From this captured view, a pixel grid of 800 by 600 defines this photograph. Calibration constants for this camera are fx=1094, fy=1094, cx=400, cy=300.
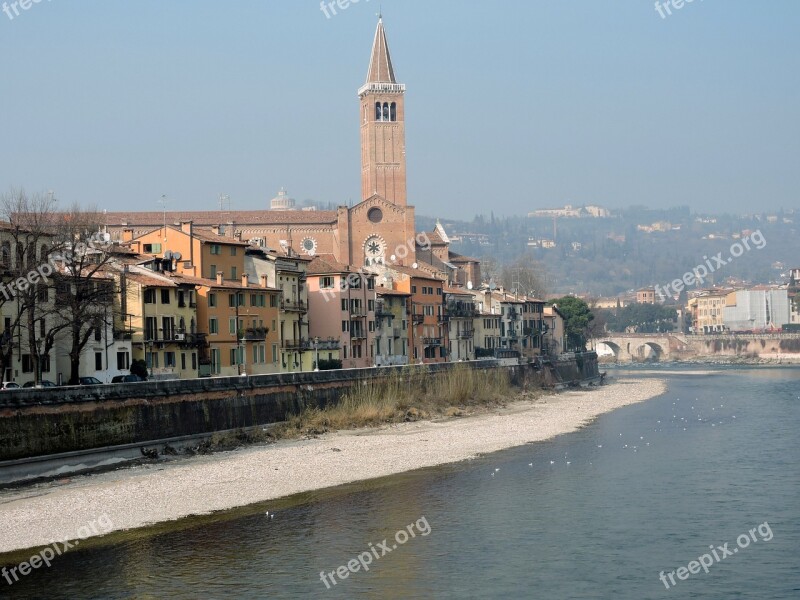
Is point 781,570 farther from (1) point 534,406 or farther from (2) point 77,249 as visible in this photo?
(1) point 534,406

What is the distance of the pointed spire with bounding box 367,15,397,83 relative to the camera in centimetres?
13688

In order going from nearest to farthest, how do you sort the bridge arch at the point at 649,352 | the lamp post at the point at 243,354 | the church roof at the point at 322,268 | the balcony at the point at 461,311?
the lamp post at the point at 243,354
the church roof at the point at 322,268
the balcony at the point at 461,311
the bridge arch at the point at 649,352

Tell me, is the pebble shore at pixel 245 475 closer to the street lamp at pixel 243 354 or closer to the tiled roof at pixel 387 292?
the street lamp at pixel 243 354

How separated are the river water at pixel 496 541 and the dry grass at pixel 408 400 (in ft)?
36.0

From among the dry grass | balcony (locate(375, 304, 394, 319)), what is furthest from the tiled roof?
the dry grass

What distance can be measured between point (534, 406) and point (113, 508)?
4499cm

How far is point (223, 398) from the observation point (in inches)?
1860

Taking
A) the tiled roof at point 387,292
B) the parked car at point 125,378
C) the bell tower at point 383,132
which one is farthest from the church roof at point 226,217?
the parked car at point 125,378

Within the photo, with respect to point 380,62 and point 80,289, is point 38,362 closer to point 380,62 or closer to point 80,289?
point 80,289

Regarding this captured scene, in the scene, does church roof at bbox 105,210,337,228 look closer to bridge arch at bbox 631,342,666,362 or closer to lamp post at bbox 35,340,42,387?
lamp post at bbox 35,340,42,387

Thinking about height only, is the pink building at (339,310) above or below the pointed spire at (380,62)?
below

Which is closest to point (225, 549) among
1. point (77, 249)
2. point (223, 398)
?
point (223, 398)

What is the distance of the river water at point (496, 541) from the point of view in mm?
25234

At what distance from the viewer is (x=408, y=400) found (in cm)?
6206
